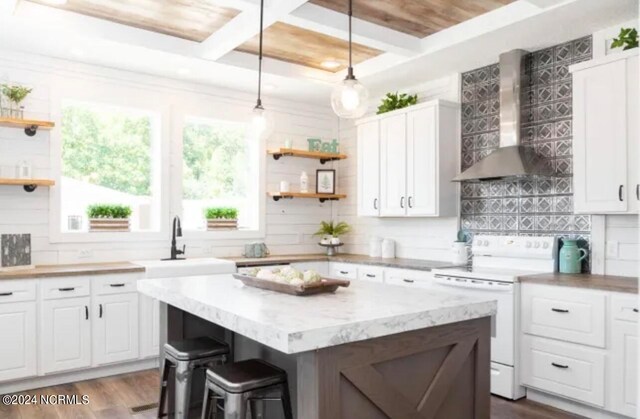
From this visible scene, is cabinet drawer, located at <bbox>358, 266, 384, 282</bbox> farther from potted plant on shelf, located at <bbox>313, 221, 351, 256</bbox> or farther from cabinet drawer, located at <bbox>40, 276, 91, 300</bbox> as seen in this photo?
cabinet drawer, located at <bbox>40, 276, 91, 300</bbox>

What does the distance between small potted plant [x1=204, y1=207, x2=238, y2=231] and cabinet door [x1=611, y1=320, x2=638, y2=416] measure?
370 cm

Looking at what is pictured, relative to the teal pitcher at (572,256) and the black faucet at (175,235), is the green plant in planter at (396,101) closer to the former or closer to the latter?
the teal pitcher at (572,256)

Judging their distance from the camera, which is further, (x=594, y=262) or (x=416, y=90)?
(x=416, y=90)

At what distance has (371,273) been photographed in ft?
16.1

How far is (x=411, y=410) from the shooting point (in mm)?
2033

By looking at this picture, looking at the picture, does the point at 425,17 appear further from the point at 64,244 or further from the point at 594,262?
the point at 64,244

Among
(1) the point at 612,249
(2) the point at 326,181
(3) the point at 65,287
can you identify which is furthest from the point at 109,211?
(1) the point at 612,249

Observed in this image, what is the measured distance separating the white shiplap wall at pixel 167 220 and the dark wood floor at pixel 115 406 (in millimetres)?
1172

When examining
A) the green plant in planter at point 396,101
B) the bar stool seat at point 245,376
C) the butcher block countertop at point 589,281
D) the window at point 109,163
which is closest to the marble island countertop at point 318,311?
the bar stool seat at point 245,376

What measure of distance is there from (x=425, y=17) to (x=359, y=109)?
165cm

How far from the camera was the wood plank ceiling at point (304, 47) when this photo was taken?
13.8 feet

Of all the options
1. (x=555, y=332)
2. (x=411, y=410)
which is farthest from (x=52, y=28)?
(x=555, y=332)

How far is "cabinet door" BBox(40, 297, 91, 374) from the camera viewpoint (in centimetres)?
379

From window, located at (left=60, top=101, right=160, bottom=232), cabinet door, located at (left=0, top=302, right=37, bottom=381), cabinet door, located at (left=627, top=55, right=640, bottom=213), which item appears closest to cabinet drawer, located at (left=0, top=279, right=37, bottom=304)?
cabinet door, located at (left=0, top=302, right=37, bottom=381)
